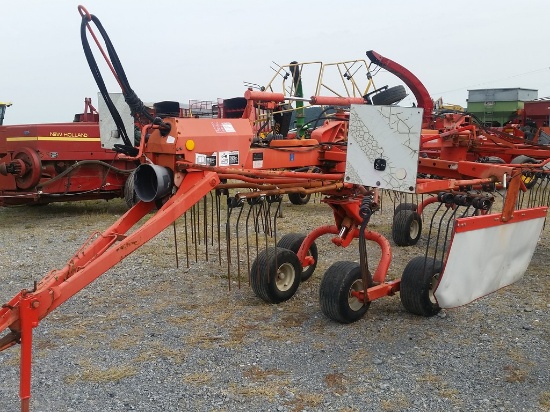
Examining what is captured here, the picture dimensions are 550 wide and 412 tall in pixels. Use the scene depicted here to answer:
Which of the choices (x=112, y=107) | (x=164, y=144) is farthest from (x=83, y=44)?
(x=164, y=144)

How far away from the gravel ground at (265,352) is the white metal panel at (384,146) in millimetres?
1056

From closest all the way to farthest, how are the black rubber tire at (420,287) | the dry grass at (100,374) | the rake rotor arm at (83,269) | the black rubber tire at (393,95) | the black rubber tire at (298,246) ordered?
the rake rotor arm at (83,269), the dry grass at (100,374), the black rubber tire at (420,287), the black rubber tire at (393,95), the black rubber tire at (298,246)

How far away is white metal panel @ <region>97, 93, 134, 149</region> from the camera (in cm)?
362

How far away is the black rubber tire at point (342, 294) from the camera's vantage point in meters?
3.72

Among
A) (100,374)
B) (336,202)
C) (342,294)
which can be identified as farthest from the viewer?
(336,202)

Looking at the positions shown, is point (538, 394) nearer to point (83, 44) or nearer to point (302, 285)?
point (302, 285)

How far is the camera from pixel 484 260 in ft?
10.8

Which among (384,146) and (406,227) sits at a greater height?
(384,146)

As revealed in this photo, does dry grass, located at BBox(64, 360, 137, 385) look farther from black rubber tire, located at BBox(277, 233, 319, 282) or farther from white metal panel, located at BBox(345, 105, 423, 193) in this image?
black rubber tire, located at BBox(277, 233, 319, 282)

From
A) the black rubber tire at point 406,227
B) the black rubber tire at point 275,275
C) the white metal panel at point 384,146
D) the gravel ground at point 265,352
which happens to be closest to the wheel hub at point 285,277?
the black rubber tire at point 275,275

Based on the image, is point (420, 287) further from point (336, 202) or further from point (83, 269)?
point (83, 269)

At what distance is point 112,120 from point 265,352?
1.80 metres

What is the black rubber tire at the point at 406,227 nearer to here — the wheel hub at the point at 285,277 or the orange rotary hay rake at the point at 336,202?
the orange rotary hay rake at the point at 336,202

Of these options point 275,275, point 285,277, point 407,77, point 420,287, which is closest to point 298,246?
point 285,277
